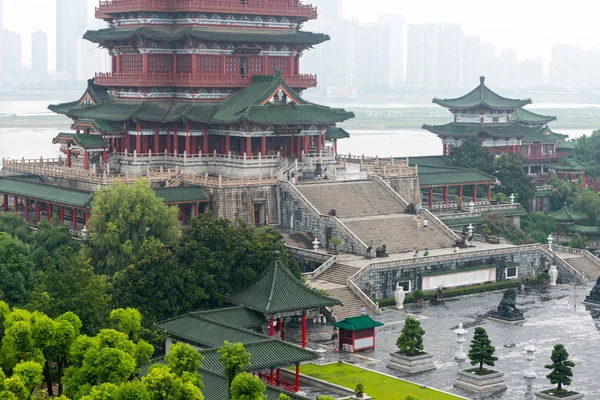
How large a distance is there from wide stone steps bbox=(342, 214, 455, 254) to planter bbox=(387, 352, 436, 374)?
1519cm

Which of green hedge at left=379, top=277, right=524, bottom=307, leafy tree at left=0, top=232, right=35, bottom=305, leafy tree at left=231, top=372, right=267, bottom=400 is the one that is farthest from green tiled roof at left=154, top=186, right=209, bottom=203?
leafy tree at left=231, top=372, right=267, bottom=400

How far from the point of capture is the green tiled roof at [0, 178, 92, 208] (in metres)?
62.4

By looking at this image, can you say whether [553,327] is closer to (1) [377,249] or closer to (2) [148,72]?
(1) [377,249]

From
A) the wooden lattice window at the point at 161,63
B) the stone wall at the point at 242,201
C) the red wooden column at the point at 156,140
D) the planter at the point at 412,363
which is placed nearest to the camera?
the planter at the point at 412,363

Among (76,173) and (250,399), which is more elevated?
(76,173)

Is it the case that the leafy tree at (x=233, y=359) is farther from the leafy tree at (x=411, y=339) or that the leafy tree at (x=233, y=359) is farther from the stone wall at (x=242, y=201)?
the stone wall at (x=242, y=201)

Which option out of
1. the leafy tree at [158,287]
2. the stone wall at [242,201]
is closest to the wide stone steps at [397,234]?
the stone wall at [242,201]

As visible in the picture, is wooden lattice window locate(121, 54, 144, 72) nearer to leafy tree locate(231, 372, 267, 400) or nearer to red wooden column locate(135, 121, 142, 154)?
red wooden column locate(135, 121, 142, 154)

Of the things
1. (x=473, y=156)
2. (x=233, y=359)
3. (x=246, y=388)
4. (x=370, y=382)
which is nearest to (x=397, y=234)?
(x=370, y=382)

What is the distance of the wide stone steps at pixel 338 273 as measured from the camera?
58219 mm

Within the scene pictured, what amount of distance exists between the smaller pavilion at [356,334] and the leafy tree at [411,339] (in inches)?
92.1

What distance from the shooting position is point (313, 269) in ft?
201

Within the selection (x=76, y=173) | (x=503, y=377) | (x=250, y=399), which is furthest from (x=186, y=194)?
(x=250, y=399)

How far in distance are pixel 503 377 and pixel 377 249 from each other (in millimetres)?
16218
